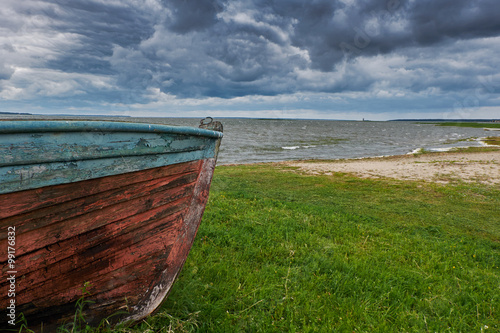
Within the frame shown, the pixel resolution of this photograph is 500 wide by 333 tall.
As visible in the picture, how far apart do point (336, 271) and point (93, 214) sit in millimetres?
3664

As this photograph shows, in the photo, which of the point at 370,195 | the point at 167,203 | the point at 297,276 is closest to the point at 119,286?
the point at 167,203

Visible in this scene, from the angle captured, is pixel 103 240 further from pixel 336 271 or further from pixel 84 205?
pixel 336 271

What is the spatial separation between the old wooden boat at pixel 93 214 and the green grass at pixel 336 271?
1.81ft

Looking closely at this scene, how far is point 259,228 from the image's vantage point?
20.4 feet

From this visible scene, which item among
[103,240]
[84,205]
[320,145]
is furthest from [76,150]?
[320,145]

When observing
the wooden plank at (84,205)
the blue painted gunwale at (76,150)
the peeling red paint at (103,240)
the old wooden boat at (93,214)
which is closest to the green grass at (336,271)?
the peeling red paint at (103,240)

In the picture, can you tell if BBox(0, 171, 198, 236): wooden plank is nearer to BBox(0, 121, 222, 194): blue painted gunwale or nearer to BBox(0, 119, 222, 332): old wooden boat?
BBox(0, 119, 222, 332): old wooden boat

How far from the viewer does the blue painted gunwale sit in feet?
6.26

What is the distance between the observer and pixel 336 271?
4578mm

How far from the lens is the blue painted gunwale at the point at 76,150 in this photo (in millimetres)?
1907

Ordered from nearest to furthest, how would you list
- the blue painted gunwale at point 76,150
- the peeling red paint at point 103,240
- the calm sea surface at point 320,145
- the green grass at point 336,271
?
the blue painted gunwale at point 76,150
the peeling red paint at point 103,240
the green grass at point 336,271
the calm sea surface at point 320,145

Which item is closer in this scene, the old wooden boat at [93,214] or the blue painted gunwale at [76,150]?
the blue painted gunwale at [76,150]

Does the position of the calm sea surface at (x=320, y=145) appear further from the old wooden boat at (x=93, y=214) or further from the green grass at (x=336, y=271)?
the green grass at (x=336, y=271)

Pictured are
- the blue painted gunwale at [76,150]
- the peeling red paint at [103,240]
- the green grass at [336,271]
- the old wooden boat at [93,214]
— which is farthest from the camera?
the green grass at [336,271]
